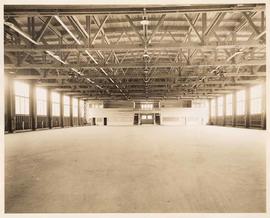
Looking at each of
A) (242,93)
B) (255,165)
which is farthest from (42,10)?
(242,93)

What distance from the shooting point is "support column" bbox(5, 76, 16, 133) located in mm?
17312

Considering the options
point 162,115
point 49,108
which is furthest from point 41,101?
point 162,115

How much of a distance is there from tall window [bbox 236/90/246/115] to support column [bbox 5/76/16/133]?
79.2 feet

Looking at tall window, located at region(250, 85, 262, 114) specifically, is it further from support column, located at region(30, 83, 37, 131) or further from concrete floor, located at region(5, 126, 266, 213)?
support column, located at region(30, 83, 37, 131)

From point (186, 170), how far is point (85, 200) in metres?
2.36

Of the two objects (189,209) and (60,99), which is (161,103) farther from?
(189,209)

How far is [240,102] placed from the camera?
26953 mm

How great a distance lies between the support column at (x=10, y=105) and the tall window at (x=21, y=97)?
82 centimetres

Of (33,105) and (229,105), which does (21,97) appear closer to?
(33,105)

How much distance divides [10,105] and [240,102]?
82.4 ft

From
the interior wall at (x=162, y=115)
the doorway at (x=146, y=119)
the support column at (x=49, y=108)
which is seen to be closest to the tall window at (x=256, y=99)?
the interior wall at (x=162, y=115)

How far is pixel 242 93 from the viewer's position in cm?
2644

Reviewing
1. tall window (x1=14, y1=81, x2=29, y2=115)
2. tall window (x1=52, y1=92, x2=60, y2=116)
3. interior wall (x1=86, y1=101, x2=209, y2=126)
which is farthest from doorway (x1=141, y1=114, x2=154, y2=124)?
tall window (x1=14, y1=81, x2=29, y2=115)

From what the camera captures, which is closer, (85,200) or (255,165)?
(85,200)
